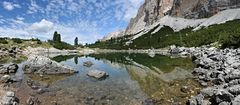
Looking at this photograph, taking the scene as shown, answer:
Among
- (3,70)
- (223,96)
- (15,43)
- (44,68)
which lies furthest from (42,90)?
(15,43)

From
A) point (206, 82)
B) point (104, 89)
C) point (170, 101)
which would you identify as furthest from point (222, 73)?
point (104, 89)

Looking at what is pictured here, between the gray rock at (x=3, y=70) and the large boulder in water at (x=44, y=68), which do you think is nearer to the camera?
the gray rock at (x=3, y=70)

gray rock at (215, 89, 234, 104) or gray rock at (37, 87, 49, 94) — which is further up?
gray rock at (215, 89, 234, 104)

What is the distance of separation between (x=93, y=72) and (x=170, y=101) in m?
17.3

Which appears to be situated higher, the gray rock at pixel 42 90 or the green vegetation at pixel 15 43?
the green vegetation at pixel 15 43

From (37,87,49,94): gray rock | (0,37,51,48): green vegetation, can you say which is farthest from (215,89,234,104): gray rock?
(0,37,51,48): green vegetation

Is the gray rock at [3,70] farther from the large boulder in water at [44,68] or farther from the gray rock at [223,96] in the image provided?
the gray rock at [223,96]

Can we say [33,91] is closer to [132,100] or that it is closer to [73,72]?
[132,100]

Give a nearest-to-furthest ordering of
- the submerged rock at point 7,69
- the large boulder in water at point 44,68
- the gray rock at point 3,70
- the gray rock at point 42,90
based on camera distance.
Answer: the gray rock at point 42,90 < the gray rock at point 3,70 < the submerged rock at point 7,69 < the large boulder in water at point 44,68

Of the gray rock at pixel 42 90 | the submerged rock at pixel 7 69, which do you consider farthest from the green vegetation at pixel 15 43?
the gray rock at pixel 42 90

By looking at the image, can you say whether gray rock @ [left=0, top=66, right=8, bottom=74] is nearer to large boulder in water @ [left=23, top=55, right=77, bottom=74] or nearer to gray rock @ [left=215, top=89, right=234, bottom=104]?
large boulder in water @ [left=23, top=55, right=77, bottom=74]

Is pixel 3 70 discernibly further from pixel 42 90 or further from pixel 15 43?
pixel 15 43

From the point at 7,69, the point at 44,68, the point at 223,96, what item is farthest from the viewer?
the point at 44,68

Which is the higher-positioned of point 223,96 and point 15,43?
point 15,43
